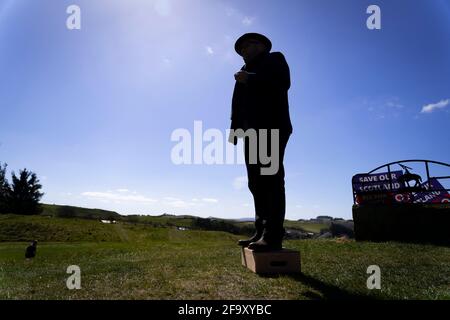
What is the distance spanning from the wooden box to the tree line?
260 ft

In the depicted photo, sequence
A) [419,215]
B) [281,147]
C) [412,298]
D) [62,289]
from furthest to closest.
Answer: [419,215], [281,147], [62,289], [412,298]

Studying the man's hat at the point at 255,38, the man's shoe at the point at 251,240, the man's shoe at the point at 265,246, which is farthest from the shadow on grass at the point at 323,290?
the man's hat at the point at 255,38

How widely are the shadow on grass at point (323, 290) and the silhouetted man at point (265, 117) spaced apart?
658mm

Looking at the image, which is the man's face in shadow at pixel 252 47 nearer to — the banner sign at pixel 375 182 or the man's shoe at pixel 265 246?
the man's shoe at pixel 265 246

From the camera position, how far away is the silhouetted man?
17.1 ft

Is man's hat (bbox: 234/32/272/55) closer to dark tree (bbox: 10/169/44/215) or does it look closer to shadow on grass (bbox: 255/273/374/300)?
shadow on grass (bbox: 255/273/374/300)

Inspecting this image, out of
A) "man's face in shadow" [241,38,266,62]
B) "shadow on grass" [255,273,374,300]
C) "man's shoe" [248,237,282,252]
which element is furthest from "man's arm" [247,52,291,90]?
"shadow on grass" [255,273,374,300]

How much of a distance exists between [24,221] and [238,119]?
142ft

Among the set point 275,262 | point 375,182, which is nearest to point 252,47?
point 275,262

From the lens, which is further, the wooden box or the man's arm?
the man's arm

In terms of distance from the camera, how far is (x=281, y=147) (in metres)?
5.38

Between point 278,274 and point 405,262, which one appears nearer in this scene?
point 278,274
